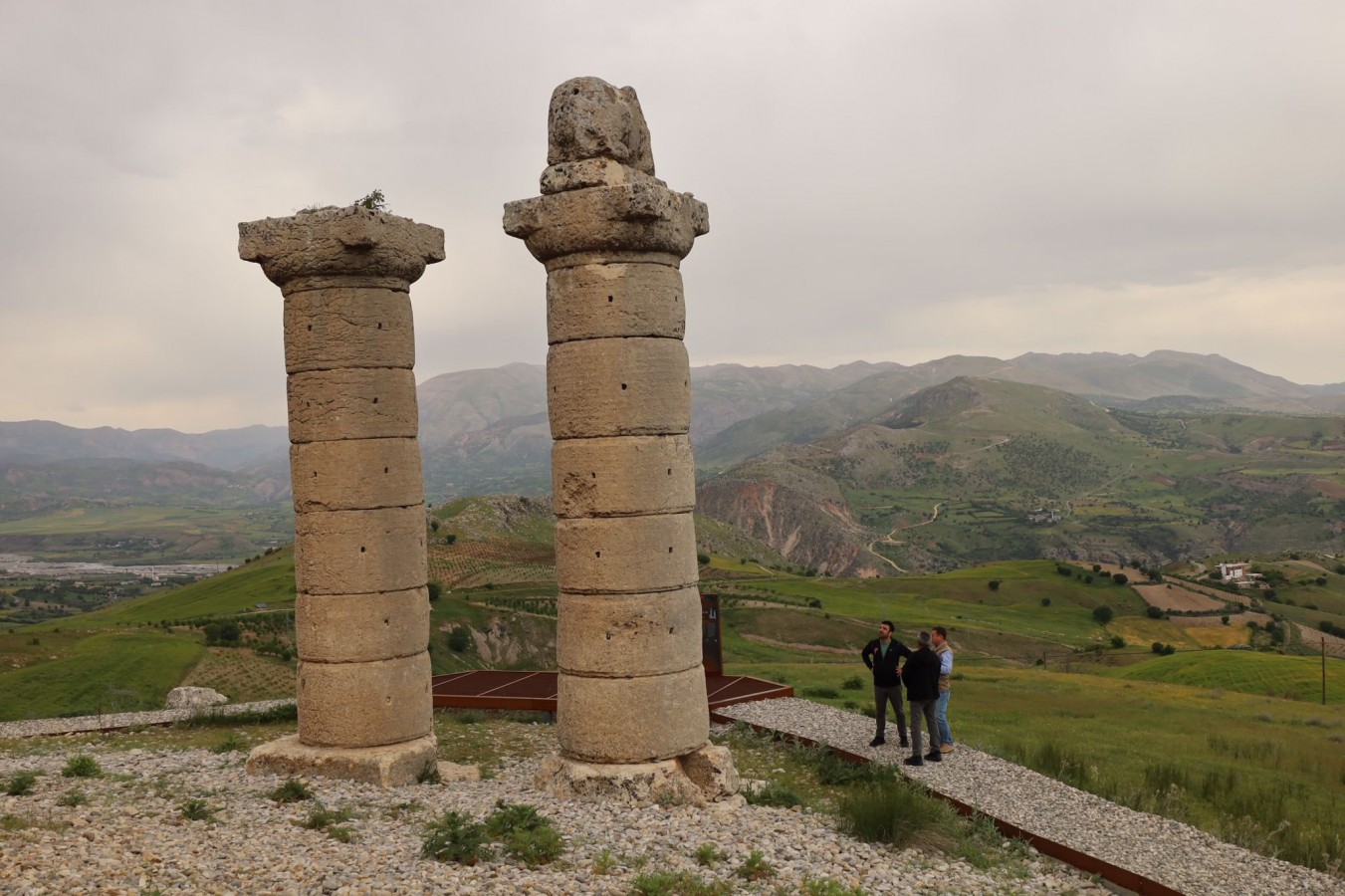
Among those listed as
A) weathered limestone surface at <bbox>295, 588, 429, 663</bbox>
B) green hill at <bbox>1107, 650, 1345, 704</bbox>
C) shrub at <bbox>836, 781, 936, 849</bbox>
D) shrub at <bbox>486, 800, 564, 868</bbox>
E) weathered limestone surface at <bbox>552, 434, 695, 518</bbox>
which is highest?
weathered limestone surface at <bbox>552, 434, 695, 518</bbox>

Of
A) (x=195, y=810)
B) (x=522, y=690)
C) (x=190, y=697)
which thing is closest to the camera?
(x=195, y=810)

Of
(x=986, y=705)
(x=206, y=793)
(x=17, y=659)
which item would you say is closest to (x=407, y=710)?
(x=206, y=793)

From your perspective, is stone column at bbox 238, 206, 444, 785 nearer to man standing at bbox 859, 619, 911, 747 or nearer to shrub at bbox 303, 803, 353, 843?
shrub at bbox 303, 803, 353, 843

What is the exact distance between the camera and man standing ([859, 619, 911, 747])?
1603 centimetres

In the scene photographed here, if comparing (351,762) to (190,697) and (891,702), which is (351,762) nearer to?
(891,702)

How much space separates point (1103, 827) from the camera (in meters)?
13.3

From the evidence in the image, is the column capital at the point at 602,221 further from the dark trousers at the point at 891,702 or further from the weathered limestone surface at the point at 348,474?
the dark trousers at the point at 891,702

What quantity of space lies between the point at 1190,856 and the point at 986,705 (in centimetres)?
1267

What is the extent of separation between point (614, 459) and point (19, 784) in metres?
8.03

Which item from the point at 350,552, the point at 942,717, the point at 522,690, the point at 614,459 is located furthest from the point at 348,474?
the point at 942,717

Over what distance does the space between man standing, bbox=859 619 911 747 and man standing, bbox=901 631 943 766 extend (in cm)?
22

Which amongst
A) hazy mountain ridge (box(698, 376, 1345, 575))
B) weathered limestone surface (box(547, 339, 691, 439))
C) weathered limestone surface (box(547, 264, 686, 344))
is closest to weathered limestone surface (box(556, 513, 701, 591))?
weathered limestone surface (box(547, 339, 691, 439))

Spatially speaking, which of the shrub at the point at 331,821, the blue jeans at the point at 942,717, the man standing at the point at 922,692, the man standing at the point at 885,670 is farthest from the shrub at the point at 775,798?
the shrub at the point at 331,821

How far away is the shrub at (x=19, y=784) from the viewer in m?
12.0
